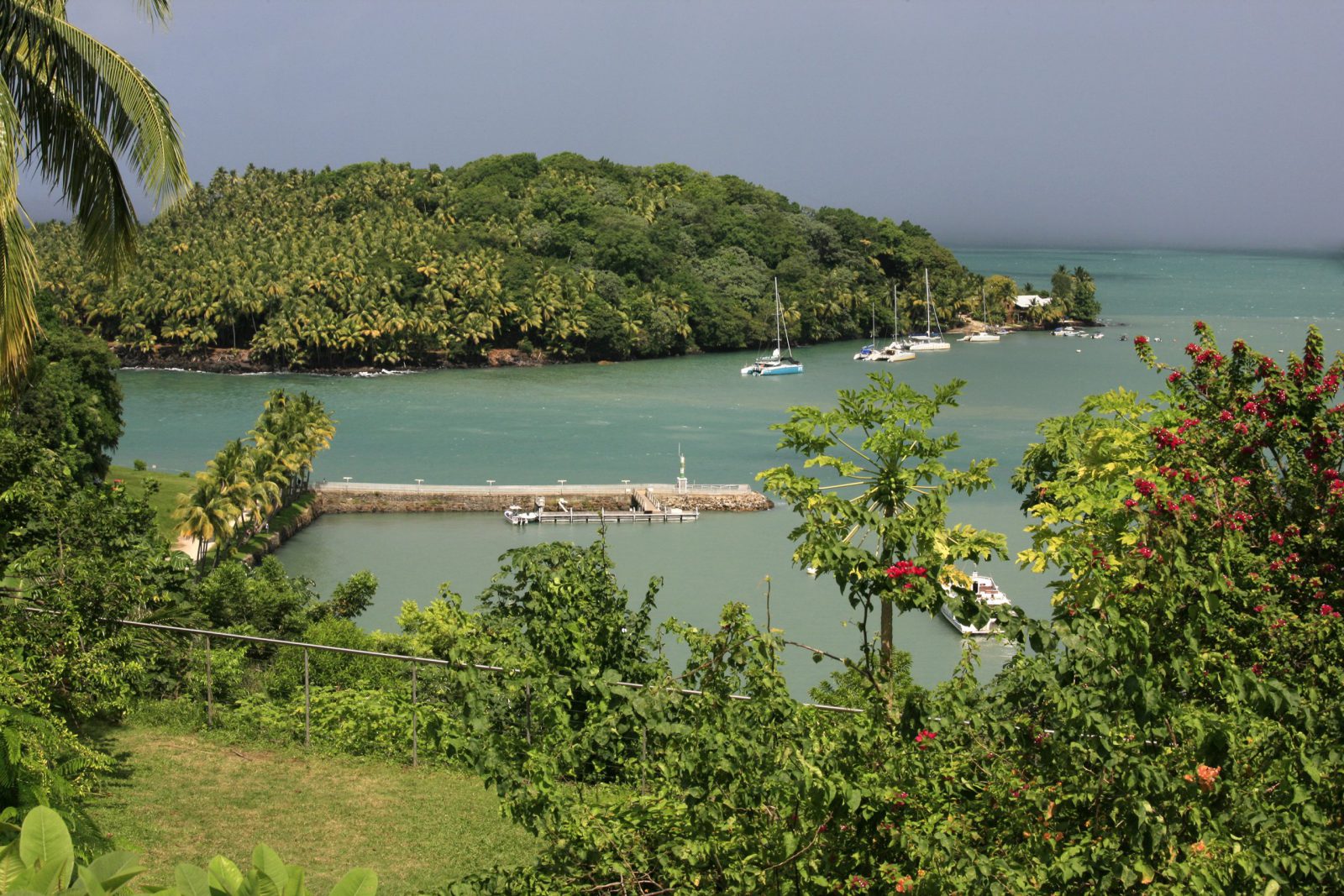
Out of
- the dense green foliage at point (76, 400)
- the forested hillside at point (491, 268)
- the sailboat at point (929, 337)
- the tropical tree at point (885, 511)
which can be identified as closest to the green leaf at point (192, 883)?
the tropical tree at point (885, 511)

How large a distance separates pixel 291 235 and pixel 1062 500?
78117 mm

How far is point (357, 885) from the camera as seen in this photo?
9.65 feet

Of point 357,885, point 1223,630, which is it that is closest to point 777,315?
point 1223,630

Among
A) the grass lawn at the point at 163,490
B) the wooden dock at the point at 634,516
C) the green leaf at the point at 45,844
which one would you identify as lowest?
the wooden dock at the point at 634,516

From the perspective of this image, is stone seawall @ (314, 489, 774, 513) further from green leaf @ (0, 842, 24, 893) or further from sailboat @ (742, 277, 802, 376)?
green leaf @ (0, 842, 24, 893)

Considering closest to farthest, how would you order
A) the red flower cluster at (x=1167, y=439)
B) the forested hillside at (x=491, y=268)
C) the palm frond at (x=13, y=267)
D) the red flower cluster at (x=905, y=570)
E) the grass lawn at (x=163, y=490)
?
1. the red flower cluster at (x=905, y=570)
2. the palm frond at (x=13, y=267)
3. the red flower cluster at (x=1167, y=439)
4. the grass lawn at (x=163, y=490)
5. the forested hillside at (x=491, y=268)

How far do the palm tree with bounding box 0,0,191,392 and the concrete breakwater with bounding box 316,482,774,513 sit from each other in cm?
3051

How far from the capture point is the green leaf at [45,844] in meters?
2.87

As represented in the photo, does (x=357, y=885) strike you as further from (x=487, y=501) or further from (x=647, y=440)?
(x=647, y=440)

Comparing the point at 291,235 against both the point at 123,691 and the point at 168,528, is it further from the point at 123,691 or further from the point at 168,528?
the point at 123,691

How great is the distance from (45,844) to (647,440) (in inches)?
1818

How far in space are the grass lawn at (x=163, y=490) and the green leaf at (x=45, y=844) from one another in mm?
27528

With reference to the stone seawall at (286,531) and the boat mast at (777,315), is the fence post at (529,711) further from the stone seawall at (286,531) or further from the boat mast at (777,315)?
the boat mast at (777,315)

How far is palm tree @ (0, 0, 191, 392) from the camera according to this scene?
753 centimetres
